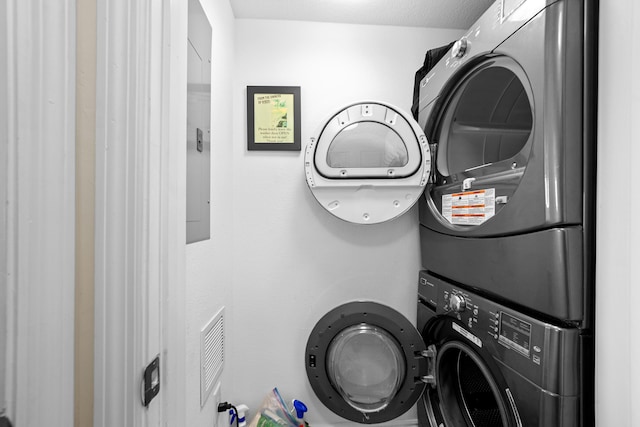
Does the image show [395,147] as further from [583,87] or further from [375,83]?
[583,87]

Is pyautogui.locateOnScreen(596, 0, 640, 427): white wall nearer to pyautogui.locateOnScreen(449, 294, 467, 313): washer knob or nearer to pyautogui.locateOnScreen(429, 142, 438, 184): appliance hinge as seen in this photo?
pyautogui.locateOnScreen(449, 294, 467, 313): washer knob

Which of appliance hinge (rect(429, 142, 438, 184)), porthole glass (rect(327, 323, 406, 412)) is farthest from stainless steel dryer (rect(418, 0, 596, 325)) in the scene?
porthole glass (rect(327, 323, 406, 412))

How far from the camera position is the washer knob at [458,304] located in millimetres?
1055

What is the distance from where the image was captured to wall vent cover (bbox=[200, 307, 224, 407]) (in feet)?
3.47

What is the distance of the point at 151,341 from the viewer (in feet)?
1.82

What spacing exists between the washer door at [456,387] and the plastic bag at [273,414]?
0.65 metres

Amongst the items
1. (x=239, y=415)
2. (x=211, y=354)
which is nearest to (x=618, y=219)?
(x=211, y=354)

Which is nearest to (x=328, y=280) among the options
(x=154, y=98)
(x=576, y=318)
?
(x=576, y=318)

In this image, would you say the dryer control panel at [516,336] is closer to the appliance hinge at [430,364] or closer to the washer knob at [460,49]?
the appliance hinge at [430,364]

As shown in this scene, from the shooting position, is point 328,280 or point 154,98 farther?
point 328,280

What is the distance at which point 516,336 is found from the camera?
2.72 ft

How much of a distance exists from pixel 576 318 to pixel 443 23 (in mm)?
1516

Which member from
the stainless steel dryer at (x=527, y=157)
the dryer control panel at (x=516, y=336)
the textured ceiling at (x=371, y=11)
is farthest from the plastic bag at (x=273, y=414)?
the textured ceiling at (x=371, y=11)

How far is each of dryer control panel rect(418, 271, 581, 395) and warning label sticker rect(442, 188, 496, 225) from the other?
264 mm
